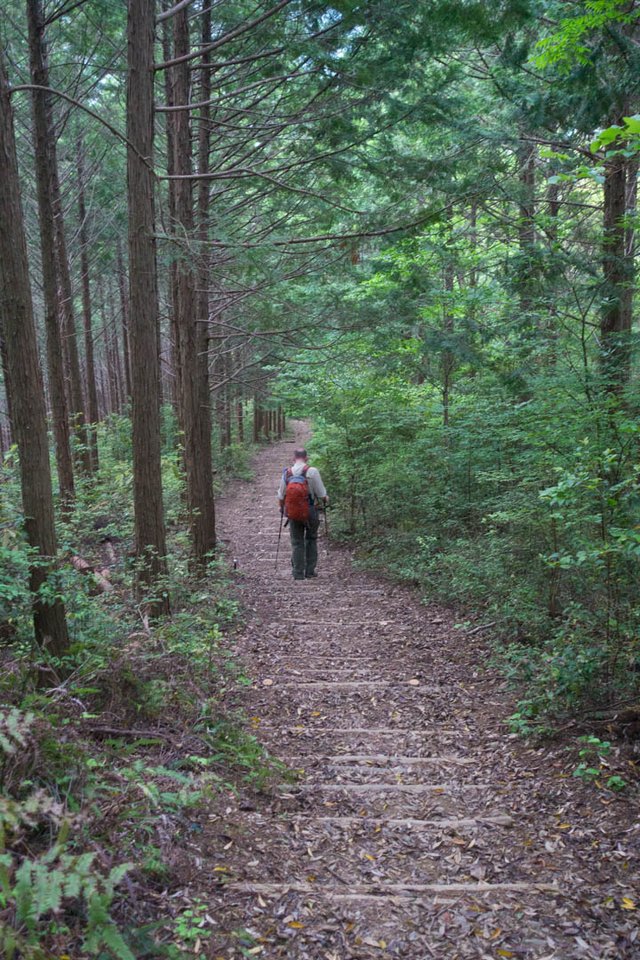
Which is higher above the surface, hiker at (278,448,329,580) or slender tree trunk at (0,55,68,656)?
slender tree trunk at (0,55,68,656)

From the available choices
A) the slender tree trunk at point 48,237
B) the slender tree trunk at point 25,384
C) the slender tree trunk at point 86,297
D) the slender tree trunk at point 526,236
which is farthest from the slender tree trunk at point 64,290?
the slender tree trunk at point 526,236

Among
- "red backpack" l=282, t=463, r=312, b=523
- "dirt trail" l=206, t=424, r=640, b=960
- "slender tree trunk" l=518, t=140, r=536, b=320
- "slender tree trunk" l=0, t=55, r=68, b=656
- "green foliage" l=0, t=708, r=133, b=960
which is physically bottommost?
"dirt trail" l=206, t=424, r=640, b=960

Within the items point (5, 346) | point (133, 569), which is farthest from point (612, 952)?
point (133, 569)

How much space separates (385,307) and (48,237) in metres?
5.54

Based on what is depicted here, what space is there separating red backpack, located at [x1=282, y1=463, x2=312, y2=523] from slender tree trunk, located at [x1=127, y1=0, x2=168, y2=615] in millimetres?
3510

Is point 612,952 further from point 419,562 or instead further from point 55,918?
point 419,562

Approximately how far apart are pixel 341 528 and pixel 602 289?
8479 mm

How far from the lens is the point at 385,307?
9.69 m

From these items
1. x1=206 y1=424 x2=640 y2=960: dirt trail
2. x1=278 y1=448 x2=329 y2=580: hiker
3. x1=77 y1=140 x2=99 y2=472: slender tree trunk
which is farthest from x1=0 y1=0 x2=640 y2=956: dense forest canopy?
x1=278 y1=448 x2=329 y2=580: hiker

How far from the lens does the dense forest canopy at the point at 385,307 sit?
4.61 metres

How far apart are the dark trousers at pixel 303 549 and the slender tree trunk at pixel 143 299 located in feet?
13.2

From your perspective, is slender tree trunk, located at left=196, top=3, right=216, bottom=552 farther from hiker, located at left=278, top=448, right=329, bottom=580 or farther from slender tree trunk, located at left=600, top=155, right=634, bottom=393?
slender tree trunk, located at left=600, top=155, right=634, bottom=393

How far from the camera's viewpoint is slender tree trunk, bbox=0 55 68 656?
3955 millimetres

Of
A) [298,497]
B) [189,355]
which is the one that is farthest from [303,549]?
[189,355]
